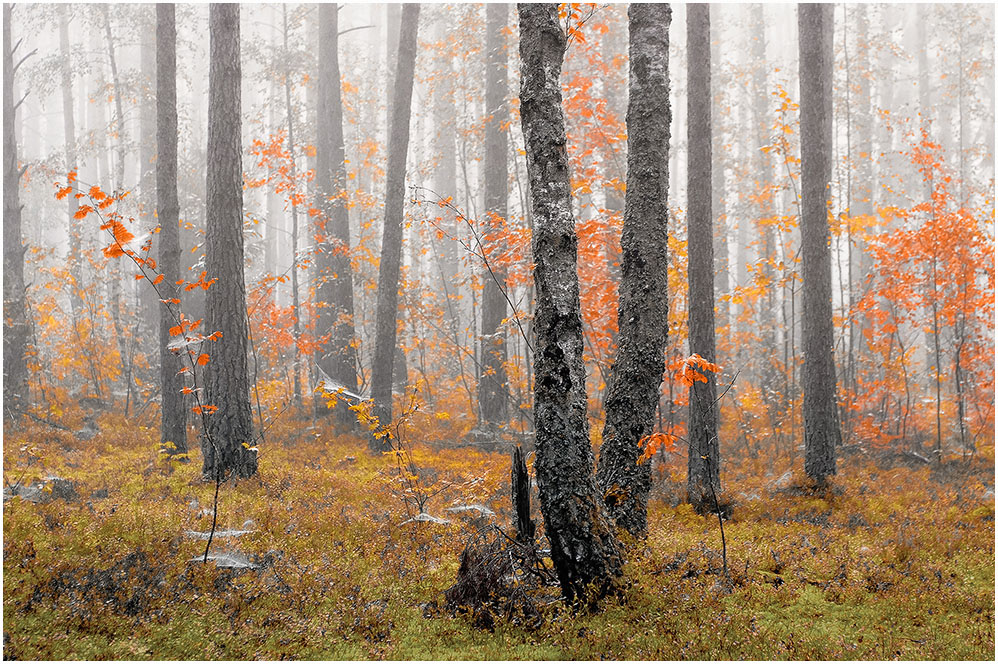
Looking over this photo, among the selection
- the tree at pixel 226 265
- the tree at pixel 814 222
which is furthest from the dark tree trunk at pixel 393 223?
the tree at pixel 814 222

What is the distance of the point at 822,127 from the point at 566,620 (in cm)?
773

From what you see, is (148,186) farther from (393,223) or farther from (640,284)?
(640,284)

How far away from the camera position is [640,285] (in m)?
5.58

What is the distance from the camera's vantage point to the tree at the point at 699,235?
8.12 meters

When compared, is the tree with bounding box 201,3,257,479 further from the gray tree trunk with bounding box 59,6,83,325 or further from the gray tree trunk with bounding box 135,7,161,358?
the gray tree trunk with bounding box 59,6,83,325

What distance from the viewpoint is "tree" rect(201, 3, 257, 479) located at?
8.23 m

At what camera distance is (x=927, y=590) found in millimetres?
4867

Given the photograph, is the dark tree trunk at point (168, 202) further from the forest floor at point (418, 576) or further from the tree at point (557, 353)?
the tree at point (557, 353)

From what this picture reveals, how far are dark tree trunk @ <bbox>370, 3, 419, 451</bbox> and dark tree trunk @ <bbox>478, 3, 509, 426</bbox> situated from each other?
1710 mm

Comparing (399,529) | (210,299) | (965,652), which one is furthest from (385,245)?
(965,652)

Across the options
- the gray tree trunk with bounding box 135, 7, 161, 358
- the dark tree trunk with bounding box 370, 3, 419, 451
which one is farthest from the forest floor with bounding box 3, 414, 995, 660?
the gray tree trunk with bounding box 135, 7, 161, 358

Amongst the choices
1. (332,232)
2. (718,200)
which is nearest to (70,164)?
(332,232)

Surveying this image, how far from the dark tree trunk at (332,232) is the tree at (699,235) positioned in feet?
23.3

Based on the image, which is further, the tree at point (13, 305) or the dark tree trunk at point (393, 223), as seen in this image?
the tree at point (13, 305)
